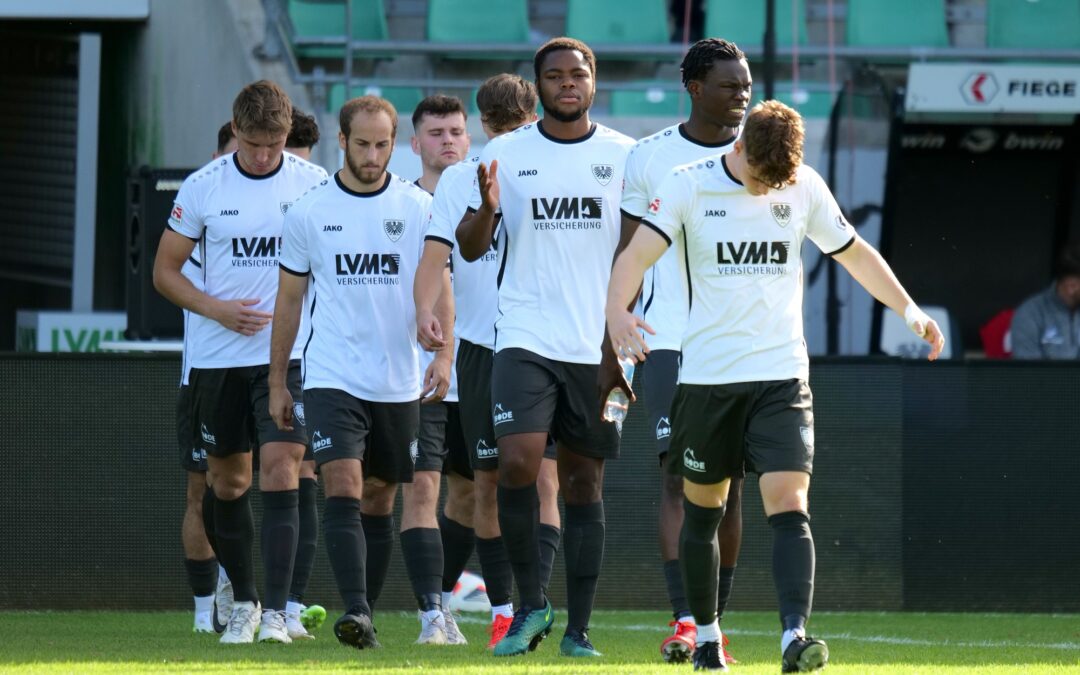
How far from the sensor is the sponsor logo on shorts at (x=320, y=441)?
696cm

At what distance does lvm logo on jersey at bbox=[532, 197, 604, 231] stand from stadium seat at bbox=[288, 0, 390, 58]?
9322 mm

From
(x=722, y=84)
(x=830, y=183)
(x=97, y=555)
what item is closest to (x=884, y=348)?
(x=830, y=183)

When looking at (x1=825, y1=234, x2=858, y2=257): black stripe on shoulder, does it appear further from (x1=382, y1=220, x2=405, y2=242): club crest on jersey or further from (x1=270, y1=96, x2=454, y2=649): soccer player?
(x1=382, y1=220, x2=405, y2=242): club crest on jersey

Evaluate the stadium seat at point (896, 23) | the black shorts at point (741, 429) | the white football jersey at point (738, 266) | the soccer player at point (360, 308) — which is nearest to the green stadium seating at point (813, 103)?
the stadium seat at point (896, 23)

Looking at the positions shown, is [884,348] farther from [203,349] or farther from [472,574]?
[203,349]

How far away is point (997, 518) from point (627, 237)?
12.4 feet

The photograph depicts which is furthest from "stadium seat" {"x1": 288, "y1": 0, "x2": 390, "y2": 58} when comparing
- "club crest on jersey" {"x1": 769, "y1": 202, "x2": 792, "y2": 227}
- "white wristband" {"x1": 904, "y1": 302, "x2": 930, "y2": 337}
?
"white wristband" {"x1": 904, "y1": 302, "x2": 930, "y2": 337}

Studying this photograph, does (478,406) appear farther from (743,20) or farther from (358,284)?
(743,20)

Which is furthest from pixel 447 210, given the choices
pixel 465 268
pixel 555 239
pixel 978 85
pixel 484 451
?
pixel 978 85

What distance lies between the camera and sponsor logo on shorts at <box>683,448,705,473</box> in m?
5.84

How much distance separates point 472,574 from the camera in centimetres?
966

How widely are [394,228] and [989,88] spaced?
26.1ft

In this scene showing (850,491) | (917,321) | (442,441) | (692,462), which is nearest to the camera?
(917,321)

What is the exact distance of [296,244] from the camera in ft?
23.6
